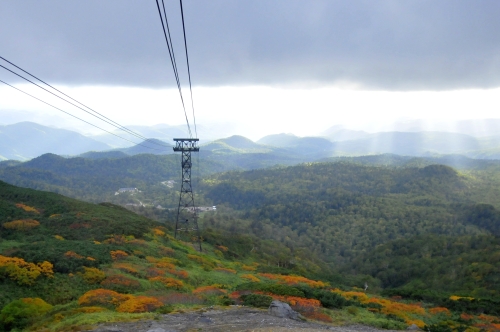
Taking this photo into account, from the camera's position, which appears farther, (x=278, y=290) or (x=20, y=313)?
(x=278, y=290)

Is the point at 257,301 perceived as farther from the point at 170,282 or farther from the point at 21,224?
the point at 21,224

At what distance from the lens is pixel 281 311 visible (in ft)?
57.0

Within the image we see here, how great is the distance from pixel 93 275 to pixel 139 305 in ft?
23.7

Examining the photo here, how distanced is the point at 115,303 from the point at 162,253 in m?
20.0

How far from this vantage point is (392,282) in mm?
81188

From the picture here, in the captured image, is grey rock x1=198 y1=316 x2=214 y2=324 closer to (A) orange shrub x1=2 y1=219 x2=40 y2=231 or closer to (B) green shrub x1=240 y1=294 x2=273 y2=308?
Answer: (B) green shrub x1=240 y1=294 x2=273 y2=308

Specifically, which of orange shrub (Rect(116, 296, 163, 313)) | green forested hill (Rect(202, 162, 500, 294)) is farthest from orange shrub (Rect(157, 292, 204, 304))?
green forested hill (Rect(202, 162, 500, 294))

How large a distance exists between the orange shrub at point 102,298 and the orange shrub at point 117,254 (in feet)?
35.4

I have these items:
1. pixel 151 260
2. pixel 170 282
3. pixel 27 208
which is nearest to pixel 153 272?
pixel 170 282

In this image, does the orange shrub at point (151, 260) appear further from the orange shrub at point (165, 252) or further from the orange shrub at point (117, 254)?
the orange shrub at point (165, 252)

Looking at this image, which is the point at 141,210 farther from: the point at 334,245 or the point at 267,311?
the point at 267,311

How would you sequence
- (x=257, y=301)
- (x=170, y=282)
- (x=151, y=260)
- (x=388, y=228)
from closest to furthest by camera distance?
1. (x=257, y=301)
2. (x=170, y=282)
3. (x=151, y=260)
4. (x=388, y=228)

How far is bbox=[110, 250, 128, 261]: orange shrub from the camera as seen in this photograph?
29.1 m

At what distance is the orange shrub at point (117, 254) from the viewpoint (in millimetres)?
29066
